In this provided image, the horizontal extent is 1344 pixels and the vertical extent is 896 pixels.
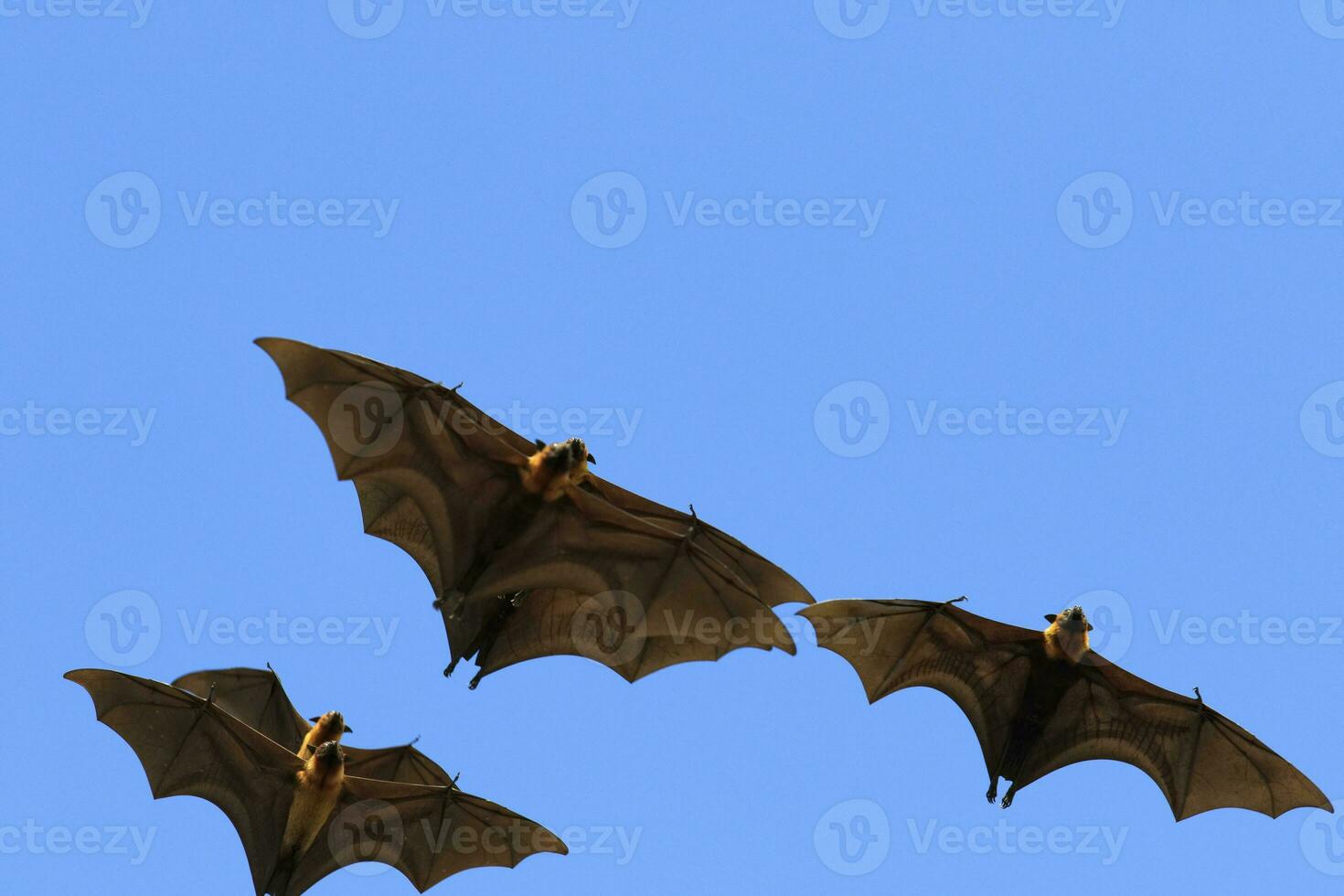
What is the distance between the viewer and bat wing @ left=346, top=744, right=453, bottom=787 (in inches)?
1423

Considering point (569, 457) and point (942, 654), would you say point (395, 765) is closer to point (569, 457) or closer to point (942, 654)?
point (569, 457)

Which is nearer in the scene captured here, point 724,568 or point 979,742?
point 724,568

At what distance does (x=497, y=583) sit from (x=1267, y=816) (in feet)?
58.9

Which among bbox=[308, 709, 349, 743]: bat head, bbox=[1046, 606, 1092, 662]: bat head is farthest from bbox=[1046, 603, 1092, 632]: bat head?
bbox=[308, 709, 349, 743]: bat head

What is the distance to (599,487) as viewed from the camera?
109 ft

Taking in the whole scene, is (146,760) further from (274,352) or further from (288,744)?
(274,352)

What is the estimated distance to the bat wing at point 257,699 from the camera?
37812 millimetres

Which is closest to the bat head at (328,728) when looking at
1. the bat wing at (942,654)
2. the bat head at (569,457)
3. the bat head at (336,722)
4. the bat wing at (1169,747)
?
the bat head at (336,722)

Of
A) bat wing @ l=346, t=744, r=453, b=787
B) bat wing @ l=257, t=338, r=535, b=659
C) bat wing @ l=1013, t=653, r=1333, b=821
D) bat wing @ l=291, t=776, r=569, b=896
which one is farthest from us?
bat wing @ l=346, t=744, r=453, b=787

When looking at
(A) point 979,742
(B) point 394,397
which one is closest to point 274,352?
(B) point 394,397

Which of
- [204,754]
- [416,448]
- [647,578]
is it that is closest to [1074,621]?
[647,578]

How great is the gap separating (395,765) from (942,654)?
42.8 ft

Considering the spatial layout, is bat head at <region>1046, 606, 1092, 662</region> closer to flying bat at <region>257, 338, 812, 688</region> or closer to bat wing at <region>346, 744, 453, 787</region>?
flying bat at <region>257, 338, 812, 688</region>

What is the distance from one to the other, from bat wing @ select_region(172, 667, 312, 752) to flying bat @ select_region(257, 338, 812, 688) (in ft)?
21.6
